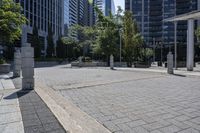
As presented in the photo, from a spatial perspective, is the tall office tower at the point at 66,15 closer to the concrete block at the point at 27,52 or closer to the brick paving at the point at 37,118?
the concrete block at the point at 27,52

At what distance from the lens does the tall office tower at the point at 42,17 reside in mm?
70338

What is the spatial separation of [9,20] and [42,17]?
204 feet

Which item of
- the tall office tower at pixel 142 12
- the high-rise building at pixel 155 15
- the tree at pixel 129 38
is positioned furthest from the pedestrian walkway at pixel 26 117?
the tall office tower at pixel 142 12

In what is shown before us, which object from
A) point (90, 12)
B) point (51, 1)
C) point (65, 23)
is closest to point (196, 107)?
point (51, 1)

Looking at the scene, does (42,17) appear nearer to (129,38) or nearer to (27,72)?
(129,38)

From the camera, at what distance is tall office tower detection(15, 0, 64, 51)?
70338 millimetres

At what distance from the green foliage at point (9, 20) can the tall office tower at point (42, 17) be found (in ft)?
148

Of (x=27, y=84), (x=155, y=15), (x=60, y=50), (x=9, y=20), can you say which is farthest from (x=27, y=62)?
(x=155, y=15)

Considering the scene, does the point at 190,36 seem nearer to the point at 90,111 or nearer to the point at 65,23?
the point at 90,111

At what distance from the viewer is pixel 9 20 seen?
70.5 ft

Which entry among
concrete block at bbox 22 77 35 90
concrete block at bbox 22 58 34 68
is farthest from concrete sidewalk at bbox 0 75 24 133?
concrete block at bbox 22 58 34 68

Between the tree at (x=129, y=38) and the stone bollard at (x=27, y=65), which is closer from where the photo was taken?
the stone bollard at (x=27, y=65)

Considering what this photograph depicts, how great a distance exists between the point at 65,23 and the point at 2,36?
91825 millimetres

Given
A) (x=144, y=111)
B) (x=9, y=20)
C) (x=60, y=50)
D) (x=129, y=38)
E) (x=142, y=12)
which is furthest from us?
(x=142, y=12)
